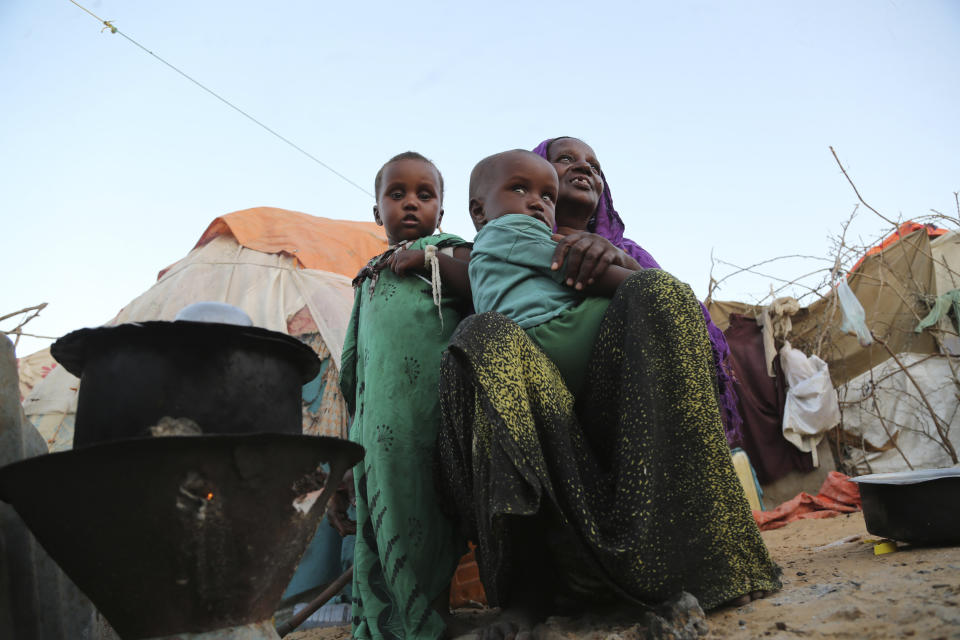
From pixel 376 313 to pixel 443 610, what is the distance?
0.91 m

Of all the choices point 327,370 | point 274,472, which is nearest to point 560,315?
point 274,472

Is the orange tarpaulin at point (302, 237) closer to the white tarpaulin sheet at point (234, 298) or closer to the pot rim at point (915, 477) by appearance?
the white tarpaulin sheet at point (234, 298)

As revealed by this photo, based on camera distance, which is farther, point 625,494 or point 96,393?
point 625,494

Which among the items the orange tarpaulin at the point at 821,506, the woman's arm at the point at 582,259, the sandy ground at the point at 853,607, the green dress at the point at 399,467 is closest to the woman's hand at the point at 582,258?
the woman's arm at the point at 582,259

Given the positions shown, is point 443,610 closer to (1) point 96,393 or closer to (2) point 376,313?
(2) point 376,313

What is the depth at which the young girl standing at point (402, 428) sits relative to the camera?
5.80ft

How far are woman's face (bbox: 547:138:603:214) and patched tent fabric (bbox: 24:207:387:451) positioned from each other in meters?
2.33

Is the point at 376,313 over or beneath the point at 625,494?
over

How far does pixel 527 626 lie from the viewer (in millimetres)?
1505

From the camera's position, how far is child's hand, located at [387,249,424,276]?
6.80 feet

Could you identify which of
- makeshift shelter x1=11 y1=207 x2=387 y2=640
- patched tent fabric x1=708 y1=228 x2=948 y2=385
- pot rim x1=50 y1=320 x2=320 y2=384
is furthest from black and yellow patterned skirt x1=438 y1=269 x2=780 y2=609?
patched tent fabric x1=708 y1=228 x2=948 y2=385

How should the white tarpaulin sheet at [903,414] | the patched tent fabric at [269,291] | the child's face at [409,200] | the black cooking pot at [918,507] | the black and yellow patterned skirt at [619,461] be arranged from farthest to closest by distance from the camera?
the white tarpaulin sheet at [903,414]
the patched tent fabric at [269,291]
the child's face at [409,200]
the black cooking pot at [918,507]
the black and yellow patterned skirt at [619,461]

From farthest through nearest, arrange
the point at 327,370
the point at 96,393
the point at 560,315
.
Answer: the point at 327,370 → the point at 560,315 → the point at 96,393

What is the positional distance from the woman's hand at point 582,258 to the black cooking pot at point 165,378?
79 cm
